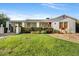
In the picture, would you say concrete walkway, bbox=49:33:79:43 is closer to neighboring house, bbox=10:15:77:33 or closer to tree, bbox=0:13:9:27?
neighboring house, bbox=10:15:77:33

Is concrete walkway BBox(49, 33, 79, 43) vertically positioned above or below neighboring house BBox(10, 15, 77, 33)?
below

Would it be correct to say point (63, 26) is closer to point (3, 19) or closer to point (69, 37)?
point (69, 37)

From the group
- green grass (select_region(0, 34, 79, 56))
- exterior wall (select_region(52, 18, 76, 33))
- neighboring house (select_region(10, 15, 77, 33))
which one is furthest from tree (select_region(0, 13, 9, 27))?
exterior wall (select_region(52, 18, 76, 33))

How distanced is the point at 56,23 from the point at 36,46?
40cm

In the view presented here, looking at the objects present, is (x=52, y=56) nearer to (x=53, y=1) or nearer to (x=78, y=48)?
(x=78, y=48)

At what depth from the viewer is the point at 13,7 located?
5020 millimetres

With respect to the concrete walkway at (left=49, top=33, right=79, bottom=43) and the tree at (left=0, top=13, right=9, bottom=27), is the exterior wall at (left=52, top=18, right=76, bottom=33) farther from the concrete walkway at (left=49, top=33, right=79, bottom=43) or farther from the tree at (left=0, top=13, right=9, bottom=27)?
the tree at (left=0, top=13, right=9, bottom=27)

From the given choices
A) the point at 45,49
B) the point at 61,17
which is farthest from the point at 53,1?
the point at 45,49

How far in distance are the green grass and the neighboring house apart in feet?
0.47

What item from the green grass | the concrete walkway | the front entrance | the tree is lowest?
the green grass

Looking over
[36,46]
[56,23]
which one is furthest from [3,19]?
[56,23]

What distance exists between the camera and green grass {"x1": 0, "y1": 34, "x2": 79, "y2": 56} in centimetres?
497

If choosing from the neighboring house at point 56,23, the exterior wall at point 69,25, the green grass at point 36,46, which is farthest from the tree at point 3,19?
the exterior wall at point 69,25

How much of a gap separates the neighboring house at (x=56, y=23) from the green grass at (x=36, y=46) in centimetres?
14
